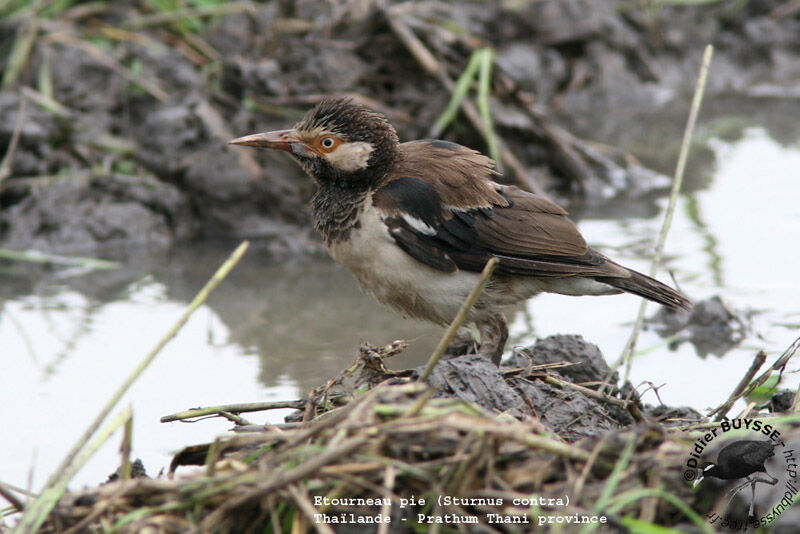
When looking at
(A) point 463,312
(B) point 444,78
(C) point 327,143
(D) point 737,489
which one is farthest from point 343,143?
(B) point 444,78

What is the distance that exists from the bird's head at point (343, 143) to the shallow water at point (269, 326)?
3.18 feet

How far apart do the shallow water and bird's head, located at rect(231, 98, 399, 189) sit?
3.18 feet

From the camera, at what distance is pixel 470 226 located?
4285mm

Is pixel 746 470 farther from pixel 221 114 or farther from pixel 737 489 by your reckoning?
pixel 221 114

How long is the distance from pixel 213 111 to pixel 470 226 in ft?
11.0

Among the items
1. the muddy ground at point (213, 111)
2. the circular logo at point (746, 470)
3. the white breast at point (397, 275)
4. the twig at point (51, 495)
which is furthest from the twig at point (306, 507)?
the muddy ground at point (213, 111)

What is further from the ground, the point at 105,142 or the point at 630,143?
the point at 630,143

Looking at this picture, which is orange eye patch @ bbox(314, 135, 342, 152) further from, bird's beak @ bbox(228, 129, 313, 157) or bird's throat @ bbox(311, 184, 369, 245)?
bird's throat @ bbox(311, 184, 369, 245)

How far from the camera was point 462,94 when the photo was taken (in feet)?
23.2

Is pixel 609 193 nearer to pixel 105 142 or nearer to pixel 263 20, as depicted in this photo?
pixel 263 20

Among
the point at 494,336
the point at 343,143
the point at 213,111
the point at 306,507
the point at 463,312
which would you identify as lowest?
the point at 306,507

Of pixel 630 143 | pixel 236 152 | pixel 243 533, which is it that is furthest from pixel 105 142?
pixel 243 533

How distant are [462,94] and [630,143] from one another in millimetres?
2302

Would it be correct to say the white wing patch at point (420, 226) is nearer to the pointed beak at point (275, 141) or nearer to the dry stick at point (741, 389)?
the pointed beak at point (275, 141)
